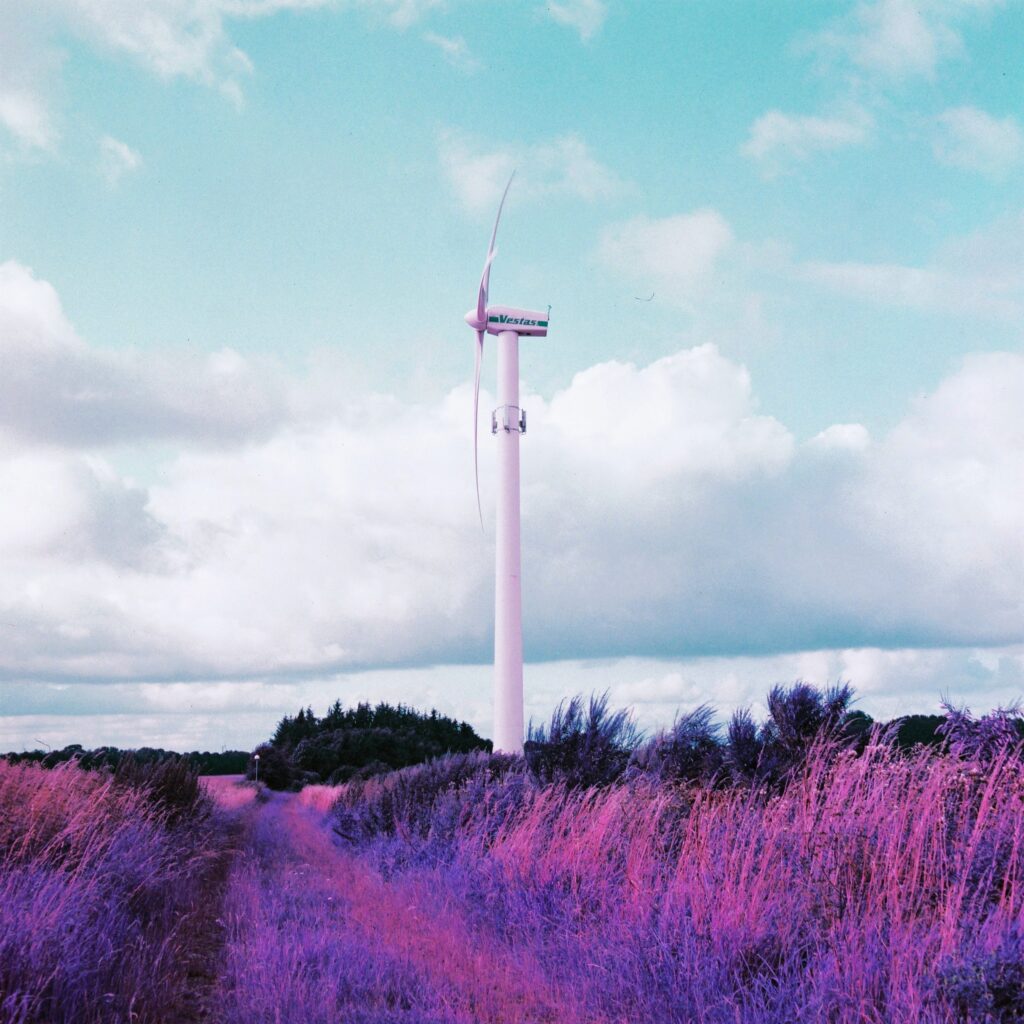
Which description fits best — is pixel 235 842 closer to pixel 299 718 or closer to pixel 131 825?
pixel 131 825

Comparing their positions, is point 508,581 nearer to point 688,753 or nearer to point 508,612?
point 508,612

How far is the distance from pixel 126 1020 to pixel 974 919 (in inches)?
223

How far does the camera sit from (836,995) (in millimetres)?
5555

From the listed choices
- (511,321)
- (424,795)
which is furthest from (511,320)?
(424,795)

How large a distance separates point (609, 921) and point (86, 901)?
4.50 meters

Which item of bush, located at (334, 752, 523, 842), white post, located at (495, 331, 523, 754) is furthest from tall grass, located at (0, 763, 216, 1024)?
white post, located at (495, 331, 523, 754)

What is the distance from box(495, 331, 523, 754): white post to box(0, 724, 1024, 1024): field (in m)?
12.8

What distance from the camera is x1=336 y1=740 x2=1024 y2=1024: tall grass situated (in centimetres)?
558

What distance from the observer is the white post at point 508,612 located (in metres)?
25.3

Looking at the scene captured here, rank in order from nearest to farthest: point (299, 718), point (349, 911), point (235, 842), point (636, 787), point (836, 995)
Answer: point (836, 995) < point (349, 911) < point (636, 787) < point (235, 842) < point (299, 718)

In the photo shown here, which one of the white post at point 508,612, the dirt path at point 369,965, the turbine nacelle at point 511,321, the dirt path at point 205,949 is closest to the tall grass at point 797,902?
the dirt path at point 369,965

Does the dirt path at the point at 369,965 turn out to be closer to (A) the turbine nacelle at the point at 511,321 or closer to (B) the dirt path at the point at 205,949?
(B) the dirt path at the point at 205,949

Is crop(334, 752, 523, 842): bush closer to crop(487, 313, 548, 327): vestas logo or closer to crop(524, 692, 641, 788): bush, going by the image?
crop(524, 692, 641, 788): bush

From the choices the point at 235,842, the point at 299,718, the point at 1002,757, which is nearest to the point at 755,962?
the point at 1002,757
